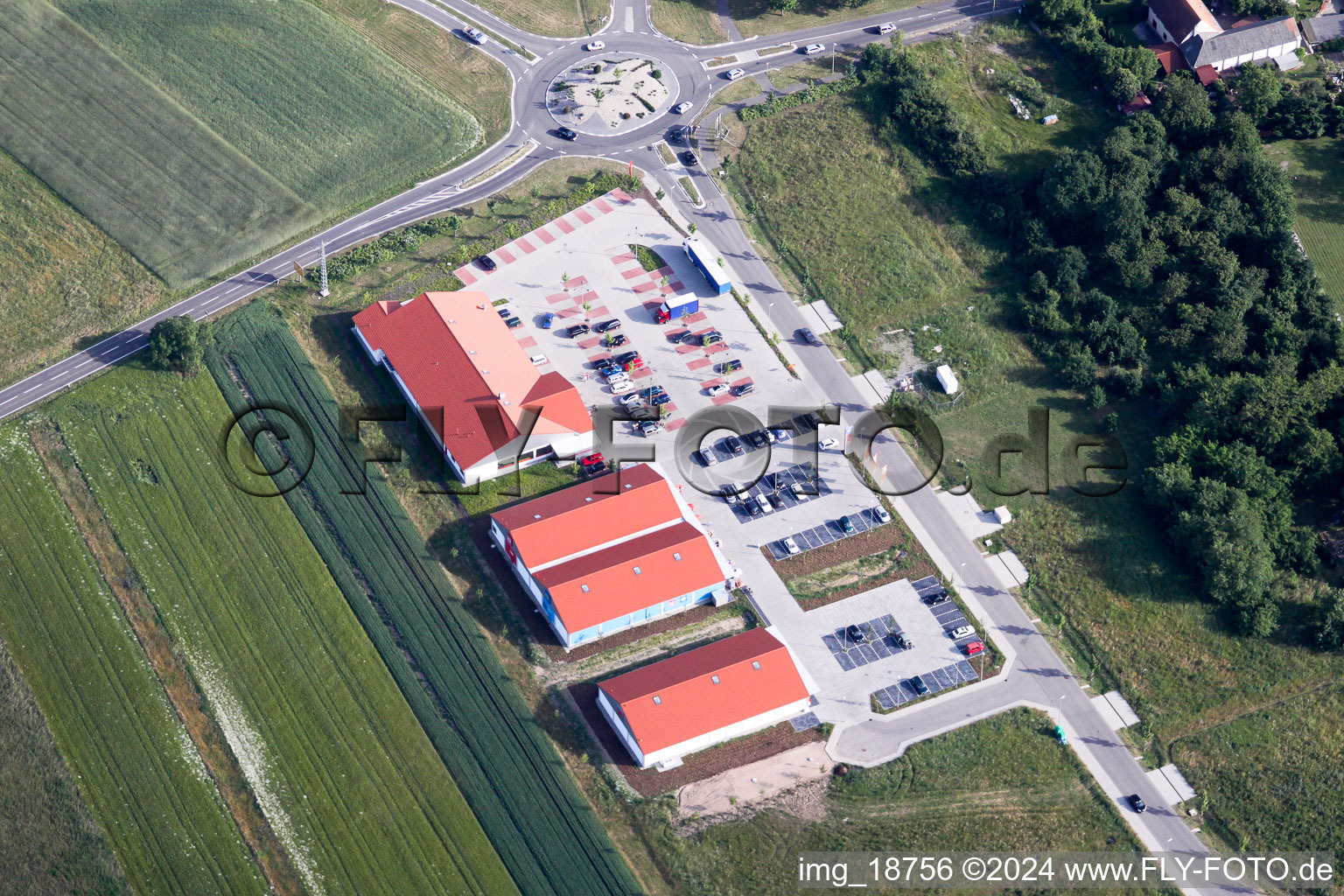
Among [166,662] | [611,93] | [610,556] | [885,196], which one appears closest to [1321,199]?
[885,196]

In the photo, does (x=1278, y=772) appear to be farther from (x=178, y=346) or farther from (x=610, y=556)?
(x=178, y=346)

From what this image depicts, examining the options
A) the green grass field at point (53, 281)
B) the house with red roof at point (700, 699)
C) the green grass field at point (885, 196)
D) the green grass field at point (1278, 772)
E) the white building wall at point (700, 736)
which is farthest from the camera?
the green grass field at point (885, 196)

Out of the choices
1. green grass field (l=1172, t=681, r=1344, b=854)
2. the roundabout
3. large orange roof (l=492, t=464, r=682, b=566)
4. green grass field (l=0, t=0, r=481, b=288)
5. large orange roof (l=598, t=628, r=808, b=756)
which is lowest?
green grass field (l=1172, t=681, r=1344, b=854)

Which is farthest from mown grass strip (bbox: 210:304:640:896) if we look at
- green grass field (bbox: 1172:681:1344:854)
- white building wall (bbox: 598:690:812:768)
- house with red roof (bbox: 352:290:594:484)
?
green grass field (bbox: 1172:681:1344:854)

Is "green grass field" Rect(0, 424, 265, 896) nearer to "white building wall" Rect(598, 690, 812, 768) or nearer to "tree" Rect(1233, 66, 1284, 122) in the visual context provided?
"white building wall" Rect(598, 690, 812, 768)

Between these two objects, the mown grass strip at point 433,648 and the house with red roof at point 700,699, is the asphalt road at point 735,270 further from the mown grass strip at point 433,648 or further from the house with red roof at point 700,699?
the mown grass strip at point 433,648

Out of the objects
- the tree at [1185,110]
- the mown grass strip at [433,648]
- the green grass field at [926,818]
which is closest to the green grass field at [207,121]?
the mown grass strip at [433,648]
